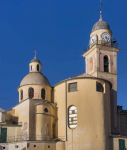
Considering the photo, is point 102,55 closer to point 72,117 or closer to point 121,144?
point 72,117

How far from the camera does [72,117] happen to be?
58.5 m

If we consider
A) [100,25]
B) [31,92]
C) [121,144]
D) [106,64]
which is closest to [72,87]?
[31,92]

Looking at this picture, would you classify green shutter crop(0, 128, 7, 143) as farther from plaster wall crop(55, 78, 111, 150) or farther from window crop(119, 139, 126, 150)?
window crop(119, 139, 126, 150)

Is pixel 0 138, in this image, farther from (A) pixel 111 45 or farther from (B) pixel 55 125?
(A) pixel 111 45

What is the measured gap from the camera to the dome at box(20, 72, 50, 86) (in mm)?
62094

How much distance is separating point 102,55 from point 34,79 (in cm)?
1086

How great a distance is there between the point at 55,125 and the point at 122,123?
11419 mm

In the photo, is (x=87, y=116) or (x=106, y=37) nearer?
(x=87, y=116)

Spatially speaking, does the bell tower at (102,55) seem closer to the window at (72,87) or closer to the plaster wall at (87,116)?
the plaster wall at (87,116)

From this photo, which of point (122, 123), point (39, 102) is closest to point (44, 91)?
point (39, 102)

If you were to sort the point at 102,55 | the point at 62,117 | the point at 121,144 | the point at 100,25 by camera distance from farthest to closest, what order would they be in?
the point at 100,25
the point at 102,55
the point at 62,117
the point at 121,144

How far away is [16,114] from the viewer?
62.0 metres

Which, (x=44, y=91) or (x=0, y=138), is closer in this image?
(x=0, y=138)

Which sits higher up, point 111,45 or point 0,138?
point 111,45
